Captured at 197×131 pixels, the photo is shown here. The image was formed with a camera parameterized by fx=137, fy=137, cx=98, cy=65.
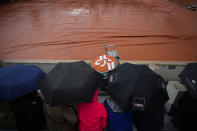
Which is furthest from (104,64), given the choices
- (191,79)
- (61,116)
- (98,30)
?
(98,30)

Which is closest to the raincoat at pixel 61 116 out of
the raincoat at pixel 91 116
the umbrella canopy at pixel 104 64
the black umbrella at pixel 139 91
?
the raincoat at pixel 91 116

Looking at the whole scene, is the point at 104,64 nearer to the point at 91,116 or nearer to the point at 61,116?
the point at 91,116

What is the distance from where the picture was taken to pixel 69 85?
1303mm

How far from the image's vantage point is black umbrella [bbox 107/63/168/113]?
127cm

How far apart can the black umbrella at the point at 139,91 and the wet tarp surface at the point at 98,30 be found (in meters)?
1.02

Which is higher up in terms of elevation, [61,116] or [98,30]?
[98,30]

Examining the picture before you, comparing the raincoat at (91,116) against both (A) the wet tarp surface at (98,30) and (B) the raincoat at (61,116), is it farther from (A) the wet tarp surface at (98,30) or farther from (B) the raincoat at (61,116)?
(A) the wet tarp surface at (98,30)

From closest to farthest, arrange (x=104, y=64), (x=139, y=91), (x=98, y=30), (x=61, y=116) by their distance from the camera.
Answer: (x=139, y=91)
(x=61, y=116)
(x=104, y=64)
(x=98, y=30)

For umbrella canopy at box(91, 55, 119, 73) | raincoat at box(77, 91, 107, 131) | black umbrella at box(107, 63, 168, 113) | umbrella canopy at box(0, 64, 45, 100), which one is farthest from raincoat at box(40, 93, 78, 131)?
umbrella canopy at box(91, 55, 119, 73)

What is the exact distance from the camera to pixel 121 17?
3.58 m

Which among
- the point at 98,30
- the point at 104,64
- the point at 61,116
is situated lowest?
the point at 61,116

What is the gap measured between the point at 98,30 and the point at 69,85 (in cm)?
200

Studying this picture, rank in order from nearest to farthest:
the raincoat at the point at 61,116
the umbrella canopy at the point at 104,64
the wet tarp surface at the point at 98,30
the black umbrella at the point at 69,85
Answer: the black umbrella at the point at 69,85 < the raincoat at the point at 61,116 < the umbrella canopy at the point at 104,64 < the wet tarp surface at the point at 98,30

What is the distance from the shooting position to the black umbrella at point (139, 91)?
127 cm
